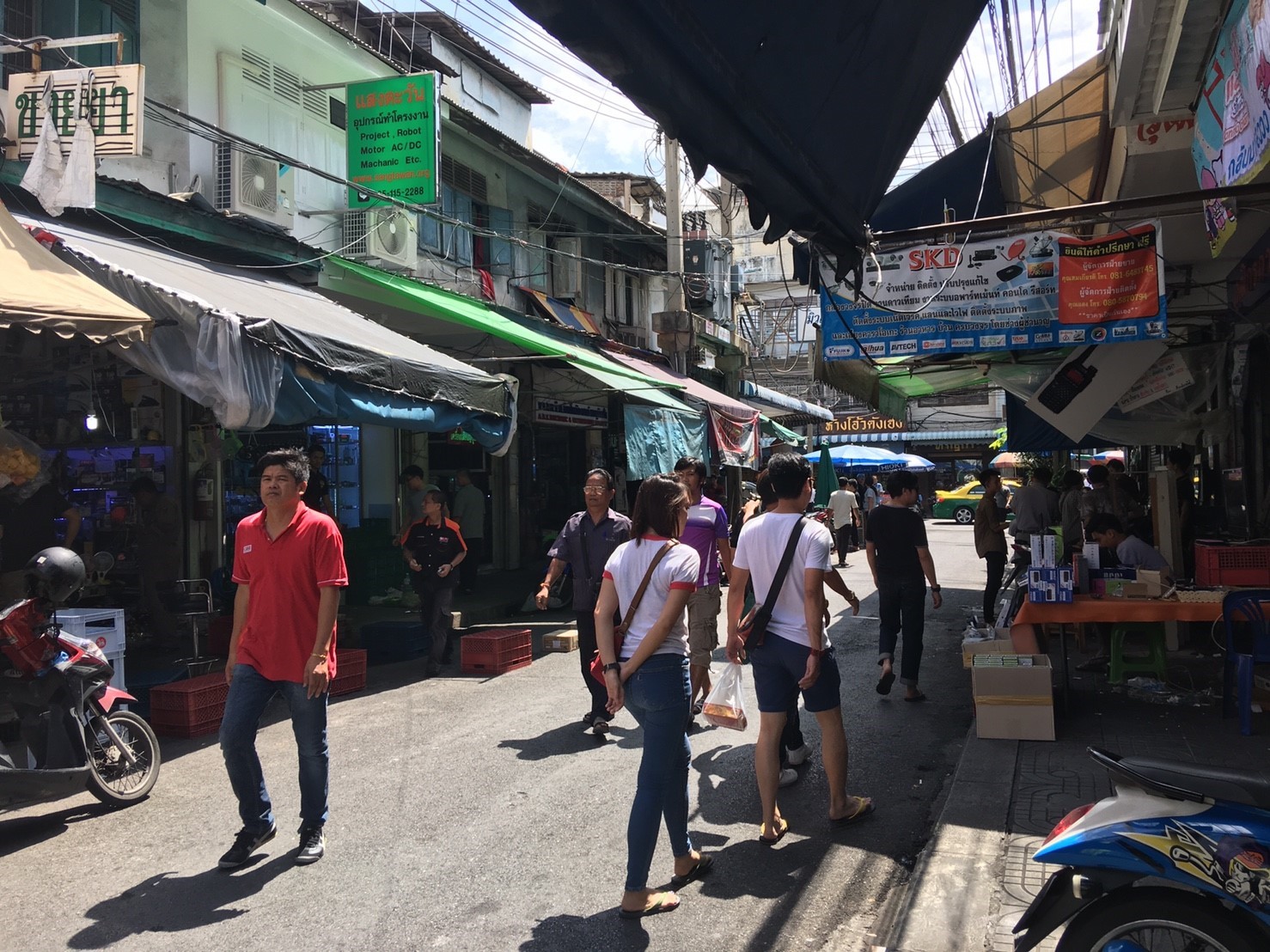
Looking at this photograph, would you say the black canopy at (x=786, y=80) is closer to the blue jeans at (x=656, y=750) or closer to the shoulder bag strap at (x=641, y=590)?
the shoulder bag strap at (x=641, y=590)

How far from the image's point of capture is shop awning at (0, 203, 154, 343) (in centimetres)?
601

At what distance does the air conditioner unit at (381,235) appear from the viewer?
12938mm

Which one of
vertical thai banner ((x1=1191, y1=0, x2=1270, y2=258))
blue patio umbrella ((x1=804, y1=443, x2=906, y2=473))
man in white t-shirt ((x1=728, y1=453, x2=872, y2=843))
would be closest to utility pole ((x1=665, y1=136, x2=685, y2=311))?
blue patio umbrella ((x1=804, y1=443, x2=906, y2=473))

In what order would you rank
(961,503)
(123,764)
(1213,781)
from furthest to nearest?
(961,503)
(123,764)
(1213,781)

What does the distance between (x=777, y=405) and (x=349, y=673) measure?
1991cm

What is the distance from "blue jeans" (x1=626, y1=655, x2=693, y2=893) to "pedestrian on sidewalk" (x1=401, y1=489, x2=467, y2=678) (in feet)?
18.0

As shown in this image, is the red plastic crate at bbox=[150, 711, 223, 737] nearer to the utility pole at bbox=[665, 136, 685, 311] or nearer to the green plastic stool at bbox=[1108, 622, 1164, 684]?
the green plastic stool at bbox=[1108, 622, 1164, 684]

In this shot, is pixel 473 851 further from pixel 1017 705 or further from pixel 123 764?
pixel 1017 705

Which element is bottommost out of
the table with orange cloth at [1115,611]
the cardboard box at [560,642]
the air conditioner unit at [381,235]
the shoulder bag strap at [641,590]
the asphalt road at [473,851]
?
the asphalt road at [473,851]

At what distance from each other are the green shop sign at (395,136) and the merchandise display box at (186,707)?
23.1 ft

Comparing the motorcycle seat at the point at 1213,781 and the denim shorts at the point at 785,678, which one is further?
the denim shorts at the point at 785,678

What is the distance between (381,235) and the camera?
42.9 ft

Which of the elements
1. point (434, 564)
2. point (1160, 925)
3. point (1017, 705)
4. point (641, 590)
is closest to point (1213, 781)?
point (1160, 925)

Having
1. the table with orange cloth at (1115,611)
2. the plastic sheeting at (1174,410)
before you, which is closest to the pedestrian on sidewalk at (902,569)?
the table with orange cloth at (1115,611)
